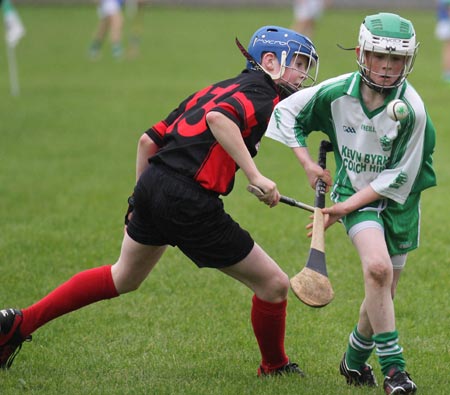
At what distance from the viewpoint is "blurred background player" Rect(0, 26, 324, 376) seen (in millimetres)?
4305

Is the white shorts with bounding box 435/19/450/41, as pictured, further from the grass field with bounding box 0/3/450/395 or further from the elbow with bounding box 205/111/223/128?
the elbow with bounding box 205/111/223/128

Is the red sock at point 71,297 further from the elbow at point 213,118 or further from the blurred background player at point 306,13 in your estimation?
the blurred background player at point 306,13

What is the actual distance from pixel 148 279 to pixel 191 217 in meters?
2.32

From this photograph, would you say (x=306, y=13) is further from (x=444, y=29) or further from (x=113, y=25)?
(x=444, y=29)

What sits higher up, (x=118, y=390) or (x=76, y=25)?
(x=118, y=390)

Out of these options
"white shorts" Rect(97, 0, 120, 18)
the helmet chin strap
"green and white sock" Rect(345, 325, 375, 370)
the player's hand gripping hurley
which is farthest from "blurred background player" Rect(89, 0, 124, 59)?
the player's hand gripping hurley

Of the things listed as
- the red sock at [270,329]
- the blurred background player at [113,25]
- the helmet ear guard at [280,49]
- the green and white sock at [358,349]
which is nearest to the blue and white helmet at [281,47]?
the helmet ear guard at [280,49]

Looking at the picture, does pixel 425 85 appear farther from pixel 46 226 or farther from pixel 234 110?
pixel 234 110

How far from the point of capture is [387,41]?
418 centimetres

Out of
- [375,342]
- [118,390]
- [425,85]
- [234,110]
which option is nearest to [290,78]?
[234,110]

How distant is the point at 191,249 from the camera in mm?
4441

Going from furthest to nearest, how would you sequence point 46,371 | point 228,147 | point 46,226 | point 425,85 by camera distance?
point 425,85, point 46,226, point 46,371, point 228,147

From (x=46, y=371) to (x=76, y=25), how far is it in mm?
23530

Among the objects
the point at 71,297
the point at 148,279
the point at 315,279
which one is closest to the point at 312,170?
the point at 315,279
